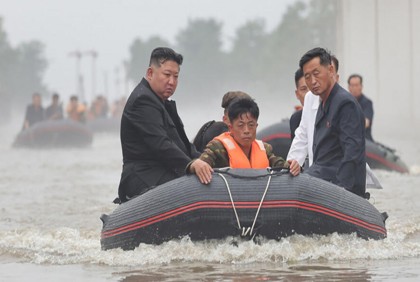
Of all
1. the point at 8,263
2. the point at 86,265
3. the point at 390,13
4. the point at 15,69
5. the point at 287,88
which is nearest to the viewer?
the point at 86,265

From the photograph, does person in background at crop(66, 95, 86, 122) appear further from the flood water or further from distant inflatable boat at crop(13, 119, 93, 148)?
the flood water

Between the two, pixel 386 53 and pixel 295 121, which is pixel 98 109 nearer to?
pixel 386 53

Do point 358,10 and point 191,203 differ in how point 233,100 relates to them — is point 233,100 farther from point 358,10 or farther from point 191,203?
point 358,10

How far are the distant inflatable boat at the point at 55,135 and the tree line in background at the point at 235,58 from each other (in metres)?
65.3

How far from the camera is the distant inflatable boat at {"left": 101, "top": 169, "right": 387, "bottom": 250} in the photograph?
8.67 meters

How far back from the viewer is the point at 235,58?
172m

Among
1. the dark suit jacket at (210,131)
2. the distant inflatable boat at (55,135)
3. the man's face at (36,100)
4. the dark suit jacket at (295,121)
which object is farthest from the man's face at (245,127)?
the distant inflatable boat at (55,135)

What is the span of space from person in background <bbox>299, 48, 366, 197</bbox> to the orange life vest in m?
0.56

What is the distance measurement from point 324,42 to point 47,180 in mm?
87542

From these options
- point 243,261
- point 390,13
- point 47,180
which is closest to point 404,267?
point 243,261

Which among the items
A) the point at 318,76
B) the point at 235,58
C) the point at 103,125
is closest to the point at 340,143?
the point at 318,76

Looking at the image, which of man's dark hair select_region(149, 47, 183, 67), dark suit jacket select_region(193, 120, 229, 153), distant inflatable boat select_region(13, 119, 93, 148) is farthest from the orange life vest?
distant inflatable boat select_region(13, 119, 93, 148)

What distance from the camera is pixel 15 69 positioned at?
159750 millimetres

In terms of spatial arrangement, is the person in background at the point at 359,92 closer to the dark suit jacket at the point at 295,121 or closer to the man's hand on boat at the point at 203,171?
the dark suit jacket at the point at 295,121
